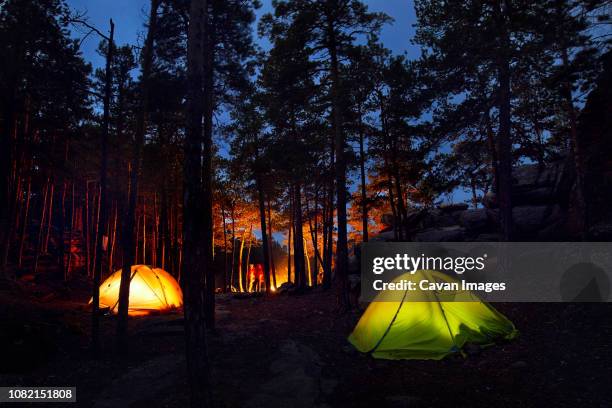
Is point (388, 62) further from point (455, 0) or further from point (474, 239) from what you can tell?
point (474, 239)

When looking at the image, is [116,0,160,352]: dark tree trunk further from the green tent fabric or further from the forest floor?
the green tent fabric

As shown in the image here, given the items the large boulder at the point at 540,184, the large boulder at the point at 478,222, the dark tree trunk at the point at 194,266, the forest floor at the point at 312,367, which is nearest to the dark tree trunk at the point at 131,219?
the forest floor at the point at 312,367

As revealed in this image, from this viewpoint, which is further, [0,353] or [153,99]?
[153,99]

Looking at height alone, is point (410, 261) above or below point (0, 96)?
below

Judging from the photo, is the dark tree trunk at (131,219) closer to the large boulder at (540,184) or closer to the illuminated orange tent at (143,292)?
the illuminated orange tent at (143,292)

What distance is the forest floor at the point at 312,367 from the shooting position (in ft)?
21.7

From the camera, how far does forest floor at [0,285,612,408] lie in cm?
663

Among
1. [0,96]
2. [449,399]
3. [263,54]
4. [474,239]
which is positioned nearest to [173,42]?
[263,54]

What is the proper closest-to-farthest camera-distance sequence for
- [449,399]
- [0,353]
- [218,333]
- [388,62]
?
[449,399]
[0,353]
[218,333]
[388,62]

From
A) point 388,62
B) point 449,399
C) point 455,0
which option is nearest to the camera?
point 449,399

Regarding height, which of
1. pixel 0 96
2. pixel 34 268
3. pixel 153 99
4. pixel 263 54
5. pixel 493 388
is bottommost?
pixel 493 388

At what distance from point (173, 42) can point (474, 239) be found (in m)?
18.2

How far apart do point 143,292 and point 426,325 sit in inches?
481

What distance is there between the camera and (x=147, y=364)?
8883 mm
